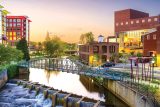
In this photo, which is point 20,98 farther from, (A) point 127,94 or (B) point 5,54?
(B) point 5,54

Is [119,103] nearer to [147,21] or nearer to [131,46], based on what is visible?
[131,46]

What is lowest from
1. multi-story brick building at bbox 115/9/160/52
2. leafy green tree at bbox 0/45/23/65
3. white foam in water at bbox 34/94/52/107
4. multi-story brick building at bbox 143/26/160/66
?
white foam in water at bbox 34/94/52/107

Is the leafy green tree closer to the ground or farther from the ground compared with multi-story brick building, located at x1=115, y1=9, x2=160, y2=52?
closer to the ground

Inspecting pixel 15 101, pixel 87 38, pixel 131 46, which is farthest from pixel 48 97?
pixel 87 38

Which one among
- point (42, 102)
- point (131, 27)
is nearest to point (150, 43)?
point (42, 102)

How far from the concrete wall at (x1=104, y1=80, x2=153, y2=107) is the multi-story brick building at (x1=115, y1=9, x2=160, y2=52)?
74771 mm

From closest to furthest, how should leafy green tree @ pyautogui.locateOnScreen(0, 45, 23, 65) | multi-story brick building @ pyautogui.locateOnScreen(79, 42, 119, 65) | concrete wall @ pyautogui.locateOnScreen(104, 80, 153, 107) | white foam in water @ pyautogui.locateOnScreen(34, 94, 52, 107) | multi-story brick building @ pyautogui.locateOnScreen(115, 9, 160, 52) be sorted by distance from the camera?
concrete wall @ pyautogui.locateOnScreen(104, 80, 153, 107)
white foam in water @ pyautogui.locateOnScreen(34, 94, 52, 107)
leafy green tree @ pyautogui.locateOnScreen(0, 45, 23, 65)
multi-story brick building @ pyautogui.locateOnScreen(79, 42, 119, 65)
multi-story brick building @ pyautogui.locateOnScreen(115, 9, 160, 52)

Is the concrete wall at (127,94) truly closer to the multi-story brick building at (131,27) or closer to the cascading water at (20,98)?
the cascading water at (20,98)

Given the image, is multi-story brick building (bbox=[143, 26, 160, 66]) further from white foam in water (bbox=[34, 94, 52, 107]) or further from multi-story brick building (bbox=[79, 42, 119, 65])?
white foam in water (bbox=[34, 94, 52, 107])

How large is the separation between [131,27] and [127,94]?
332 ft

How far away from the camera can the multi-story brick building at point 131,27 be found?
124875 millimetres

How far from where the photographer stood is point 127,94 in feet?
116

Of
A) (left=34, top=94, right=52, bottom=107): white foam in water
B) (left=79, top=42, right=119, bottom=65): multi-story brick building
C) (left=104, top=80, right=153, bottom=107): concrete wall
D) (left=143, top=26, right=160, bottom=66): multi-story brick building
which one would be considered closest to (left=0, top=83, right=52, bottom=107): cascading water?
(left=34, top=94, right=52, bottom=107): white foam in water

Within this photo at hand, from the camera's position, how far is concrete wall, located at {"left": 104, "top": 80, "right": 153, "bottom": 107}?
2695cm
